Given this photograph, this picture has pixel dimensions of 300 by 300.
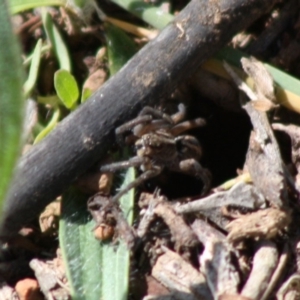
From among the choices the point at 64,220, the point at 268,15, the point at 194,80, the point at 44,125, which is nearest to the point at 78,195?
the point at 64,220

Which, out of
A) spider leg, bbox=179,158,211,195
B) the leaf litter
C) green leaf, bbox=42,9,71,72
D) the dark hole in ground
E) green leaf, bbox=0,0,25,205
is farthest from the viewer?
green leaf, bbox=42,9,71,72

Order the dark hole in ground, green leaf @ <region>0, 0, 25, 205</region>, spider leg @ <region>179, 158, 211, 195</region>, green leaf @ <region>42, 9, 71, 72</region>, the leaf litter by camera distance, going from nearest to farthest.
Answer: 1. green leaf @ <region>0, 0, 25, 205</region>
2. the leaf litter
3. spider leg @ <region>179, 158, 211, 195</region>
4. the dark hole in ground
5. green leaf @ <region>42, 9, 71, 72</region>

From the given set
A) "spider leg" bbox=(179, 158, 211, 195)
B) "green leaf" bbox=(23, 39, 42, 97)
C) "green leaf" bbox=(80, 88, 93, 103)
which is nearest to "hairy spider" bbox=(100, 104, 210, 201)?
"spider leg" bbox=(179, 158, 211, 195)

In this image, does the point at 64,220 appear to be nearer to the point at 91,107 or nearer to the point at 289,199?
the point at 91,107

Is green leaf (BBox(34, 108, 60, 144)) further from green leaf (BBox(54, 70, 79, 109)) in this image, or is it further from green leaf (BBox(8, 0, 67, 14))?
green leaf (BBox(8, 0, 67, 14))

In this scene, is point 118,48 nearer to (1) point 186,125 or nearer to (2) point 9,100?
(1) point 186,125

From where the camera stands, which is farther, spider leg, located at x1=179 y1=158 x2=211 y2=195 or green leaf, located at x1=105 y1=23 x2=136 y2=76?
green leaf, located at x1=105 y1=23 x2=136 y2=76
